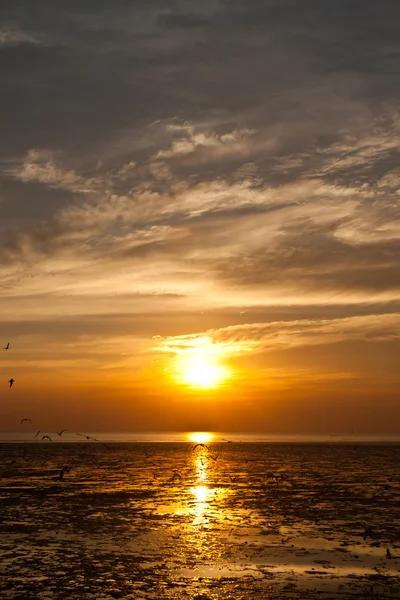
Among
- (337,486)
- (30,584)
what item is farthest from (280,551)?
(337,486)

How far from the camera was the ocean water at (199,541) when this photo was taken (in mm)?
19062

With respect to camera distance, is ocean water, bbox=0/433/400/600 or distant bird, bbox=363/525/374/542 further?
distant bird, bbox=363/525/374/542

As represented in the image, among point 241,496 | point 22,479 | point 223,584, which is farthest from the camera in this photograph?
point 22,479

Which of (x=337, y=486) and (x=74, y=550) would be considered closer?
(x=74, y=550)

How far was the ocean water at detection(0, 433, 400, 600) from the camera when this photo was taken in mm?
19062

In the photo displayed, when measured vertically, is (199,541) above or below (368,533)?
below

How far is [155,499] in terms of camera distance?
130 ft

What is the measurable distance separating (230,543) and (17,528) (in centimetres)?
940

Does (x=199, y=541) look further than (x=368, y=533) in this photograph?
No

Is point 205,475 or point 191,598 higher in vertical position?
point 205,475

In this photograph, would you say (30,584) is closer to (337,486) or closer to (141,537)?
(141,537)

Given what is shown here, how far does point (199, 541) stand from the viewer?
25984 mm

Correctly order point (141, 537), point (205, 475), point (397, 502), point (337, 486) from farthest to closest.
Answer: point (205, 475)
point (337, 486)
point (397, 502)
point (141, 537)

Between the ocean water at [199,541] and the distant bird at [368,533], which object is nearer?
the ocean water at [199,541]
